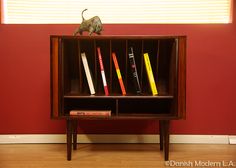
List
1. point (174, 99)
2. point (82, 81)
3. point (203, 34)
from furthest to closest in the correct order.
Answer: point (203, 34), point (82, 81), point (174, 99)

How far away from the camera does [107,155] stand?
5.79 ft

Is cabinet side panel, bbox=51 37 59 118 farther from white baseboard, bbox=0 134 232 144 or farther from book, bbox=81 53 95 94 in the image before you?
white baseboard, bbox=0 134 232 144

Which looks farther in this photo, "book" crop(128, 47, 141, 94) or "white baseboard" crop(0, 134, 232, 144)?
"white baseboard" crop(0, 134, 232, 144)

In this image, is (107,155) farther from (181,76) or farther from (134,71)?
(181,76)

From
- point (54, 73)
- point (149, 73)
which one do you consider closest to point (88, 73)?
point (54, 73)

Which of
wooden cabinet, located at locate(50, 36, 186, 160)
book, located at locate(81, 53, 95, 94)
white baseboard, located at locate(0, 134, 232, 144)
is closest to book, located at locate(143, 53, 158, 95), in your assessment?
wooden cabinet, located at locate(50, 36, 186, 160)

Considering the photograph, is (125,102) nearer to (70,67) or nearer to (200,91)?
(70,67)

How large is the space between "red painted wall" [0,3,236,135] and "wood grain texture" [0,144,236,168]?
0.50 feet

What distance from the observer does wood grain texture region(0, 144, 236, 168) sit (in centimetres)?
160

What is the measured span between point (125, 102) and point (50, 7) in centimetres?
96

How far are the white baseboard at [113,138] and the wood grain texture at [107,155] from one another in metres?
0.05

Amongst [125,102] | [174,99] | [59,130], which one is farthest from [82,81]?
[174,99]

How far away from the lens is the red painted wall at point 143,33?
1.97m

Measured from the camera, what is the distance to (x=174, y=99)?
5.16 feet
